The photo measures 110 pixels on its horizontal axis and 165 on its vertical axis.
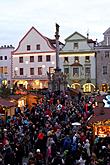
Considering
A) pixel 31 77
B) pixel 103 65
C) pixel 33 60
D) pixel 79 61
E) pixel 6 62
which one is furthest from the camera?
pixel 6 62

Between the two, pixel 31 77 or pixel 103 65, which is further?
pixel 31 77

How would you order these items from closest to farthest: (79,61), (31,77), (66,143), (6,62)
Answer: (66,143) < (79,61) < (31,77) < (6,62)

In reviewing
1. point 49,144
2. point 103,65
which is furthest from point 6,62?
point 49,144

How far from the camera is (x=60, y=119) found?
79.8 ft

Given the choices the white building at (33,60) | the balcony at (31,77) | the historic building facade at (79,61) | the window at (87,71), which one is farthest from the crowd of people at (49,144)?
the white building at (33,60)

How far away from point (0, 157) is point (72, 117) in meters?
10.1

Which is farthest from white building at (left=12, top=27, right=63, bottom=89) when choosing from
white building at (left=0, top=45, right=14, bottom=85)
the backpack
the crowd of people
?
the backpack

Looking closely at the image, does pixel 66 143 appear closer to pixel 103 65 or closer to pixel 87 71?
pixel 103 65

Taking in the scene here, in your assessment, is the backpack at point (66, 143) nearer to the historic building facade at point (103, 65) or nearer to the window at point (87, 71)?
the historic building facade at point (103, 65)

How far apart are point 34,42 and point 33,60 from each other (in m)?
2.77

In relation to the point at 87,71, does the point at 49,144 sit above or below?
below

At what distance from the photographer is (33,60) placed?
6456 centimetres

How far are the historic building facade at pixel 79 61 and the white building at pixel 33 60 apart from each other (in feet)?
7.60

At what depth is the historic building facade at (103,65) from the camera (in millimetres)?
60094
